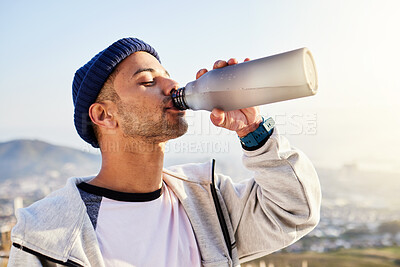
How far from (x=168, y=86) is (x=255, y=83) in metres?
0.48

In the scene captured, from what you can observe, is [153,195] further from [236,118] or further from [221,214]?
[236,118]

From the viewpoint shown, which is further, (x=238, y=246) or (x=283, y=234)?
(x=238, y=246)

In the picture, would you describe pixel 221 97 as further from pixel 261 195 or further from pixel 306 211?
pixel 306 211

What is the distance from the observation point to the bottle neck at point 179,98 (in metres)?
Result: 1.56

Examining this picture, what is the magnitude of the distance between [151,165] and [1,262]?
1.07m

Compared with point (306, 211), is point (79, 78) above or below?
above

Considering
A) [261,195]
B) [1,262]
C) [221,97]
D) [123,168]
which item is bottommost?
[1,262]

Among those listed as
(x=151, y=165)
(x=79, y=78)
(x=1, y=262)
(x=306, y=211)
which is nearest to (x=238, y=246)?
(x=306, y=211)

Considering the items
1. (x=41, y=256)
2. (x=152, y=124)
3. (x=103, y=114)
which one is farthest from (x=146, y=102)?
(x=41, y=256)

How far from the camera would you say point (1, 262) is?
6.88ft

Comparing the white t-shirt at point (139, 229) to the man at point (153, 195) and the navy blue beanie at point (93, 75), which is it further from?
the navy blue beanie at point (93, 75)

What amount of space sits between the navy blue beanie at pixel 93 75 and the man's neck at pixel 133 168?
0.84ft

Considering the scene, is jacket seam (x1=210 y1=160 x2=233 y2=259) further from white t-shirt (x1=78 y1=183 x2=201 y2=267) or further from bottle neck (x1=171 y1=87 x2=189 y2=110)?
bottle neck (x1=171 y1=87 x2=189 y2=110)

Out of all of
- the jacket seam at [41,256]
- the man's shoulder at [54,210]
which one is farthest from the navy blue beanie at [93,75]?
the jacket seam at [41,256]
